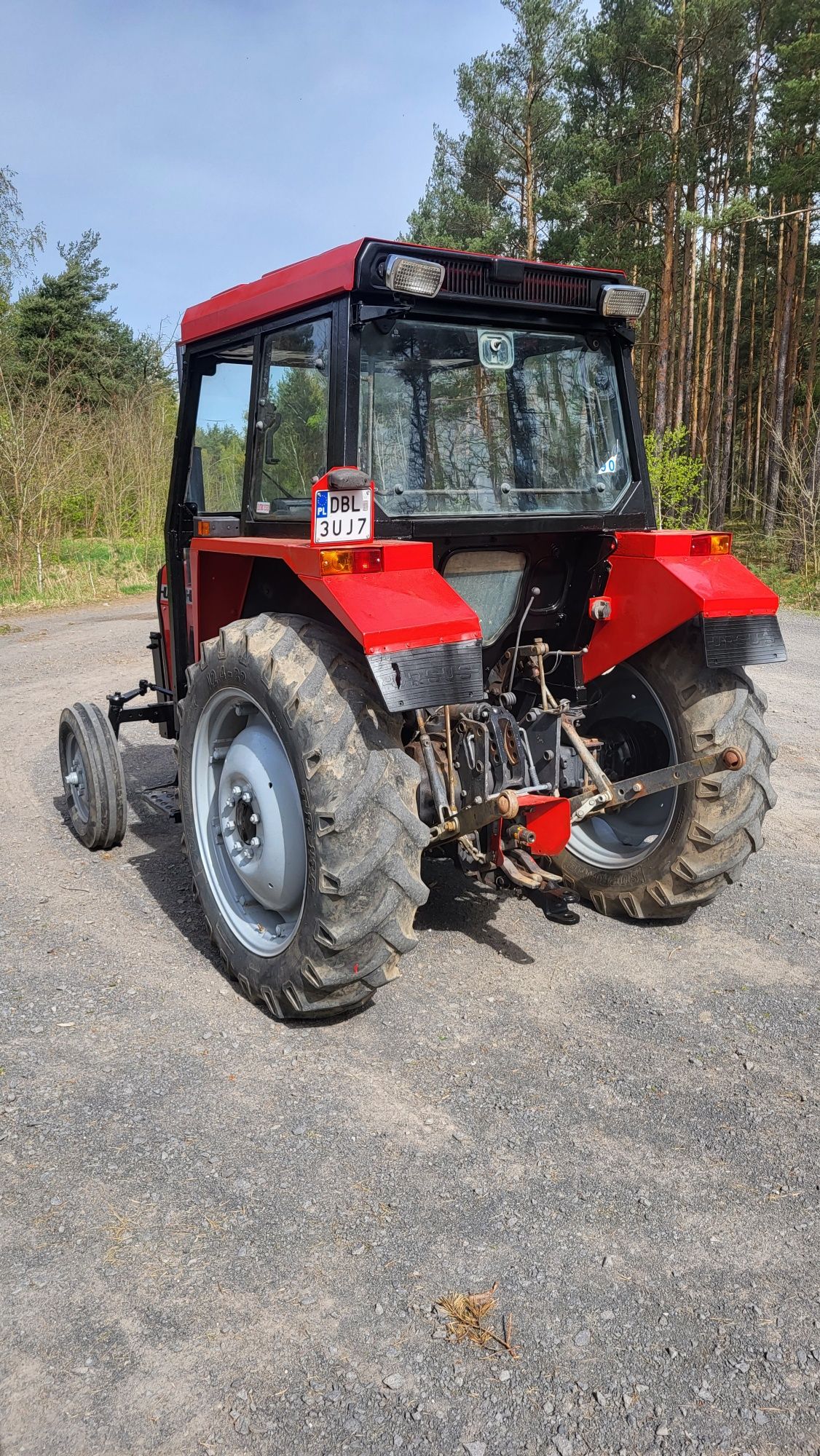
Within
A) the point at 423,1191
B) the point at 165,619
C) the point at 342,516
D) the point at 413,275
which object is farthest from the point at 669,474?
the point at 423,1191

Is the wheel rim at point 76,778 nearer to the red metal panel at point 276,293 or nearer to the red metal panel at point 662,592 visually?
the red metal panel at point 276,293

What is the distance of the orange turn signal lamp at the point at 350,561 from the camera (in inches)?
117

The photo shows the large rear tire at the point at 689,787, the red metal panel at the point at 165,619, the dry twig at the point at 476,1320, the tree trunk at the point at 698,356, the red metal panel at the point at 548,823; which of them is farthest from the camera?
the tree trunk at the point at 698,356

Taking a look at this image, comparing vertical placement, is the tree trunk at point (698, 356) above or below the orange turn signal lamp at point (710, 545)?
above

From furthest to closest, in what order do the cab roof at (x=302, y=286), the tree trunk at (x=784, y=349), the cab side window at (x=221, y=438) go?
the tree trunk at (x=784, y=349) → the cab side window at (x=221, y=438) → the cab roof at (x=302, y=286)

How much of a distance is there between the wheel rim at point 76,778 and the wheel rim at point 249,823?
4.50 ft

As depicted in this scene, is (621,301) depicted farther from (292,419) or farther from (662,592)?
(292,419)

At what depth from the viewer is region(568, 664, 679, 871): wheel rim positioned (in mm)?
3990

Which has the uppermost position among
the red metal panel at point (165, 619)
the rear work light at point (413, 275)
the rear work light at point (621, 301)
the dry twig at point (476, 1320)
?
the rear work light at point (621, 301)

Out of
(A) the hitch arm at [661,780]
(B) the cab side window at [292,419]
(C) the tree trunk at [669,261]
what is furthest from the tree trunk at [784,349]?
(B) the cab side window at [292,419]

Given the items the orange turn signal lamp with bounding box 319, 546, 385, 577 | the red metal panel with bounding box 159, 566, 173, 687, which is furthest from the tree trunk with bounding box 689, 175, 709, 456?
the orange turn signal lamp with bounding box 319, 546, 385, 577

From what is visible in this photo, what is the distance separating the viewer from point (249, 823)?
12.0 feet

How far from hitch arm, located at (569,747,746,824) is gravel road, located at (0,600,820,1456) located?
24.8 inches

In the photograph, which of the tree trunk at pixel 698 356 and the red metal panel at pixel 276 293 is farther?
the tree trunk at pixel 698 356
